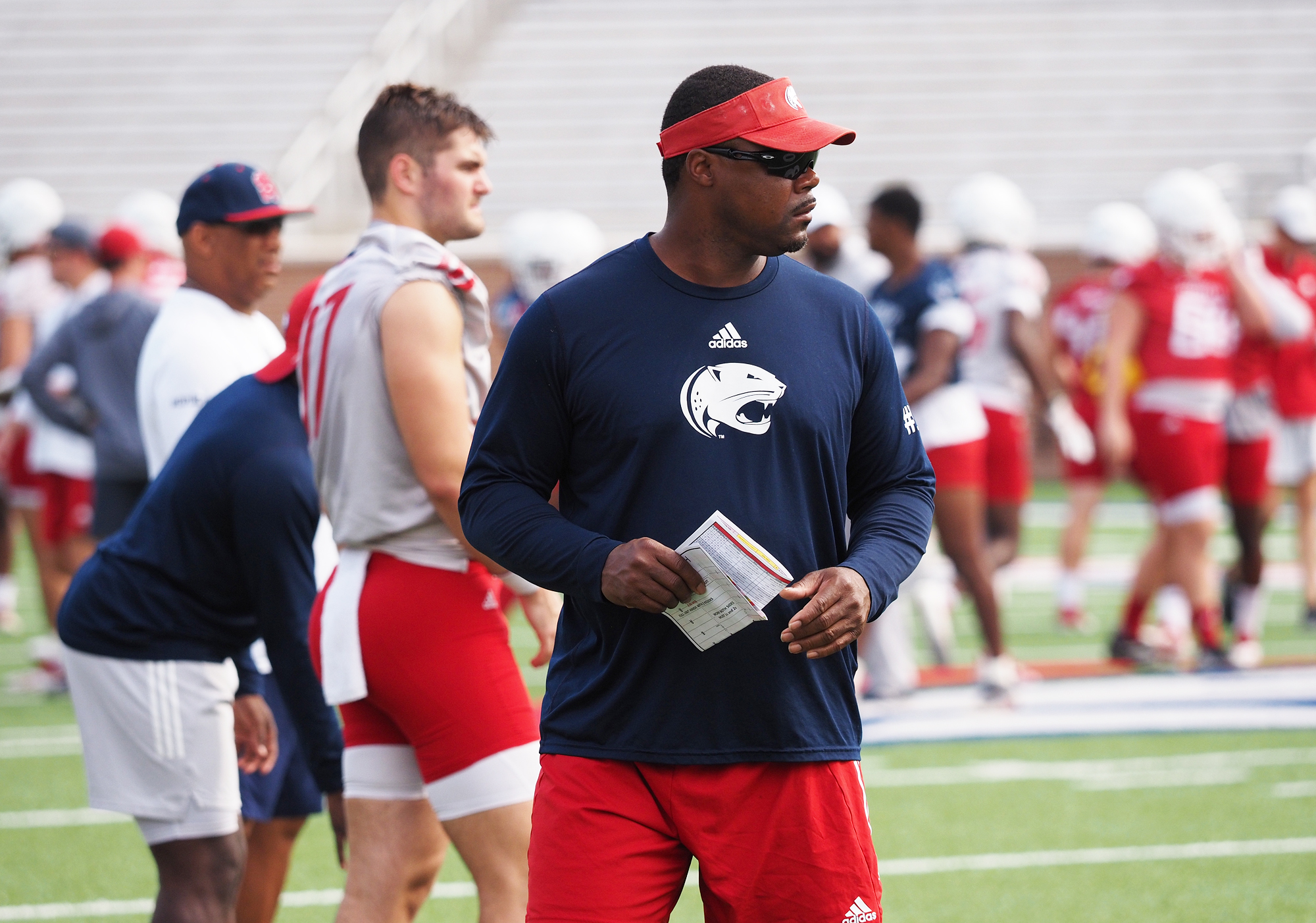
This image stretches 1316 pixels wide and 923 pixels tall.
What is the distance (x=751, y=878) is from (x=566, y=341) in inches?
37.6

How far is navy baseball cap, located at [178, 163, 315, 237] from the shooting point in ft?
14.1

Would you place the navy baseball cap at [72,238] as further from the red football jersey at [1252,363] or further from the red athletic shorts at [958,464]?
the red football jersey at [1252,363]

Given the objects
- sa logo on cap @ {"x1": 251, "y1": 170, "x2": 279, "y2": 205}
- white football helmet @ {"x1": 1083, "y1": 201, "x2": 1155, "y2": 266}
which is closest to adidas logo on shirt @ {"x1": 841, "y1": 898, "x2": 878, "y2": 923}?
sa logo on cap @ {"x1": 251, "y1": 170, "x2": 279, "y2": 205}

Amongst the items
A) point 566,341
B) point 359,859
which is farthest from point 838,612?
point 359,859

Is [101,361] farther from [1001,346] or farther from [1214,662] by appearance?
[1214,662]

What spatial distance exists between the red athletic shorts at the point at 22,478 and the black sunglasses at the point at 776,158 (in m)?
8.11

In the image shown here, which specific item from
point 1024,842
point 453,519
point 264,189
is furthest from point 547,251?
point 453,519

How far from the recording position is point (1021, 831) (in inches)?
239

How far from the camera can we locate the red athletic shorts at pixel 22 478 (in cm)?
1008

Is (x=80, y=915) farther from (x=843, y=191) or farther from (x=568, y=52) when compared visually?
(x=568, y=52)

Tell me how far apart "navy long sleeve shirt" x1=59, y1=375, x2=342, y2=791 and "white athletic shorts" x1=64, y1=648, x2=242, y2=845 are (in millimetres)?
51

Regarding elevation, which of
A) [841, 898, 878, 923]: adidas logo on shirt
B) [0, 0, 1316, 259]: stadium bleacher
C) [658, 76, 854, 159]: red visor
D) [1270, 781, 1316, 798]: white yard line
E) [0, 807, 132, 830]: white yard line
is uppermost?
[0, 0, 1316, 259]: stadium bleacher

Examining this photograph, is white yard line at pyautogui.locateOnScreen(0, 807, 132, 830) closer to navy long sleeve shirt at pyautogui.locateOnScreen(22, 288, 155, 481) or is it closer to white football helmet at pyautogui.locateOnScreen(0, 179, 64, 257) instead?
navy long sleeve shirt at pyautogui.locateOnScreen(22, 288, 155, 481)

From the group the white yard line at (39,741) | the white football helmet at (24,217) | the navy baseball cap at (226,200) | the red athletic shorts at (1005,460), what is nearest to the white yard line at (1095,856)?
the navy baseball cap at (226,200)
